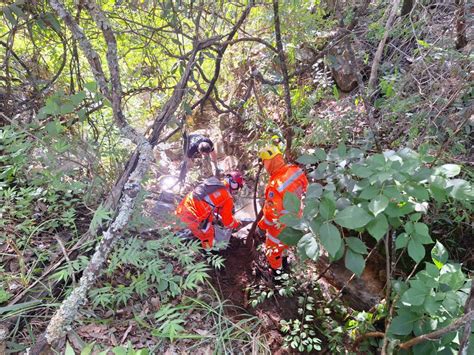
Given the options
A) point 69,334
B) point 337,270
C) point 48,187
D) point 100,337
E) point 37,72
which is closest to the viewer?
point 69,334

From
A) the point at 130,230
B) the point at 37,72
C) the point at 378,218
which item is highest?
the point at 37,72

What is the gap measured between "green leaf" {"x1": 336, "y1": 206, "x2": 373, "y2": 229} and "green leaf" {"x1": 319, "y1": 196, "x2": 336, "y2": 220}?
0.19ft

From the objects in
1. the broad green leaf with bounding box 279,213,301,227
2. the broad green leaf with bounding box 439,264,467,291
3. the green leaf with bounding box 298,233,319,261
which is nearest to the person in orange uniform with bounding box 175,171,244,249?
the broad green leaf with bounding box 279,213,301,227

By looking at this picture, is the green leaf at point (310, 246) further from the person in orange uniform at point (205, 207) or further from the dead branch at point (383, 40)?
the dead branch at point (383, 40)

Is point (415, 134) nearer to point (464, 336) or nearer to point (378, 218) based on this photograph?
point (378, 218)

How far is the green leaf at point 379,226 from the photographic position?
72.6 inches

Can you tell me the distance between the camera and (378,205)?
1773 millimetres

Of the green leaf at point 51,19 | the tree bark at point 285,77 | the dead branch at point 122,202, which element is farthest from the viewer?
the tree bark at point 285,77

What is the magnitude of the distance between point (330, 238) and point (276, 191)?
1.54 meters

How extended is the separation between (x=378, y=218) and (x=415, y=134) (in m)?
1.36

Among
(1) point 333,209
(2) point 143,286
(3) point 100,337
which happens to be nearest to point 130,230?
(2) point 143,286

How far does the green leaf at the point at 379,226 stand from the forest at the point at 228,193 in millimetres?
12

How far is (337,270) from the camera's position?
11.5ft

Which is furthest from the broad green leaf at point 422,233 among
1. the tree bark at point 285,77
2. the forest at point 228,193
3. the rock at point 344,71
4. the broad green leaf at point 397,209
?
the rock at point 344,71
